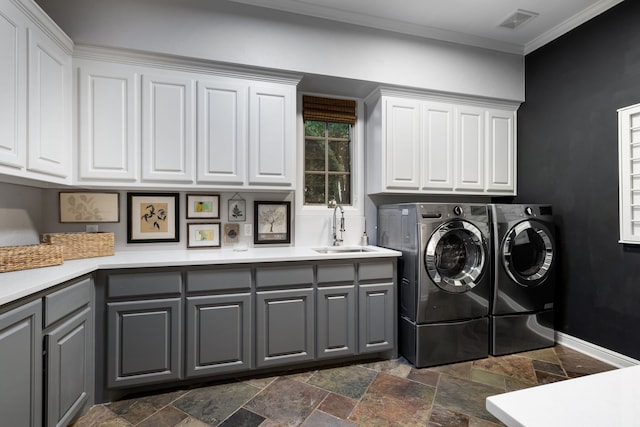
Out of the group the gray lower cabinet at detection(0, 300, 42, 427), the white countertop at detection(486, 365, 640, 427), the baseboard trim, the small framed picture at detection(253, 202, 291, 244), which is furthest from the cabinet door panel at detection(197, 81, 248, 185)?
the baseboard trim

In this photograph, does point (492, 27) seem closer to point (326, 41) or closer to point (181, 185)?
point (326, 41)

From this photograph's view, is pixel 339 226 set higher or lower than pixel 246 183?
lower

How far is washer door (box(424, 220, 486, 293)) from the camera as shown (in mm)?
2578

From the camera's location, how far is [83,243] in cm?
224

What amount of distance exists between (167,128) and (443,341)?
2733mm

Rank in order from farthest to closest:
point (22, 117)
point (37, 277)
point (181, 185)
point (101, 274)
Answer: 1. point (181, 185)
2. point (101, 274)
3. point (22, 117)
4. point (37, 277)

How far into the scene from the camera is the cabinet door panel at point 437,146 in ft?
10.2

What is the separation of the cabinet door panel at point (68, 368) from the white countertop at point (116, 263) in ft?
0.85

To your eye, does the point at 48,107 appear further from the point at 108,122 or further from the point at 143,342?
the point at 143,342

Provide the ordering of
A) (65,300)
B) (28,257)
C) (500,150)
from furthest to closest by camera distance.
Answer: (500,150) → (28,257) → (65,300)

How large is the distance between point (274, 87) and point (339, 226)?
1.41 m

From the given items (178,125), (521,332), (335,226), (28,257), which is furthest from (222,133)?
(521,332)

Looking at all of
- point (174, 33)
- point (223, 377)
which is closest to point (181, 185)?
point (174, 33)

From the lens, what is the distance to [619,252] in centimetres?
258
